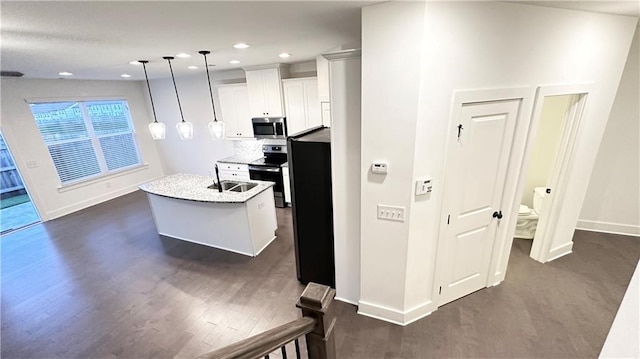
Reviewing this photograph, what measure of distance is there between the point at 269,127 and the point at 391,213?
3632 millimetres

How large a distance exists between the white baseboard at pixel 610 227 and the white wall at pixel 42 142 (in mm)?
9277

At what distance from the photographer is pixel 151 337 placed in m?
2.53

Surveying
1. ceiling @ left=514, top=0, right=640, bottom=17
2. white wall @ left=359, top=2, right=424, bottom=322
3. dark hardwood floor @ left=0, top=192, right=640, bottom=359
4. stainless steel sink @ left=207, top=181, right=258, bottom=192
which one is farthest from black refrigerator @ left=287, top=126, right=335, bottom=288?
ceiling @ left=514, top=0, right=640, bottom=17

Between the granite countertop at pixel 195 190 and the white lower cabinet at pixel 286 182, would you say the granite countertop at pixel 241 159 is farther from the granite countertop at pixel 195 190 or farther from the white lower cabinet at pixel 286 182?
the granite countertop at pixel 195 190

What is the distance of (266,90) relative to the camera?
498cm

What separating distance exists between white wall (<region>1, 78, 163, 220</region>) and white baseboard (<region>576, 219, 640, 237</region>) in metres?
9.28

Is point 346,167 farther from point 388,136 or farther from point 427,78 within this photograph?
point 427,78

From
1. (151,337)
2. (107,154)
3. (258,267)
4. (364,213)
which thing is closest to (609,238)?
(364,213)

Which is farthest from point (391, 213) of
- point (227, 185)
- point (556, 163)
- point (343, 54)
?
point (227, 185)

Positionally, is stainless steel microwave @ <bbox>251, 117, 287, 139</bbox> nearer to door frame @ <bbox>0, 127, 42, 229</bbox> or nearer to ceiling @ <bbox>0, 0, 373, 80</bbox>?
ceiling @ <bbox>0, 0, 373, 80</bbox>

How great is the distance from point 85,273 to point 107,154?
3799 mm

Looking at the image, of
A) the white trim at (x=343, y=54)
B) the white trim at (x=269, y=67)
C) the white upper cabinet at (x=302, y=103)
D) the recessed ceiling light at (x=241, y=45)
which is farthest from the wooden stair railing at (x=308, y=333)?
→ the white trim at (x=269, y=67)

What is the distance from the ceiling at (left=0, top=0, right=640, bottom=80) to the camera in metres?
1.62

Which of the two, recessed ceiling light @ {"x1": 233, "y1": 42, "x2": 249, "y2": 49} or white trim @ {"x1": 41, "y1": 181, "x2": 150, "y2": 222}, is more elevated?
recessed ceiling light @ {"x1": 233, "y1": 42, "x2": 249, "y2": 49}
